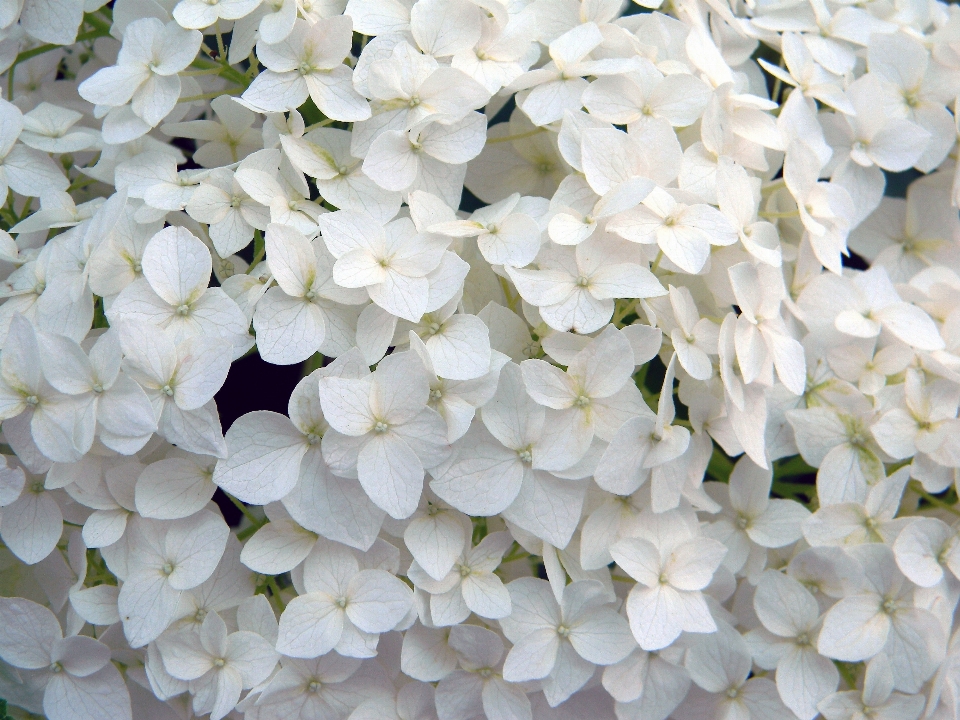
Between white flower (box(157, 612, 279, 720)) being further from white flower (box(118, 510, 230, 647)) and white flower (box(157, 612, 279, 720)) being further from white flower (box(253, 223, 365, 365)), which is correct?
white flower (box(253, 223, 365, 365))

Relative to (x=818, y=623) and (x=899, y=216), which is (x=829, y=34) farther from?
(x=818, y=623)

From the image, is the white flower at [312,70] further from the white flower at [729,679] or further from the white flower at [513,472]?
the white flower at [729,679]

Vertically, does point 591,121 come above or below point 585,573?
above

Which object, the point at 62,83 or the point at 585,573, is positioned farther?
the point at 62,83

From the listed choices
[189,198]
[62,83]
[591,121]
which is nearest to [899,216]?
[591,121]

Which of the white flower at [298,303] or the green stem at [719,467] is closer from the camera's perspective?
the white flower at [298,303]

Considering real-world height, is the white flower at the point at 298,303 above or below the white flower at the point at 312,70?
below

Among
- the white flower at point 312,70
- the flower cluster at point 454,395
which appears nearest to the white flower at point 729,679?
the flower cluster at point 454,395

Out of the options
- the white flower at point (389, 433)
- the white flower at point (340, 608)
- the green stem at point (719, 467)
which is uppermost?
the white flower at point (389, 433)
